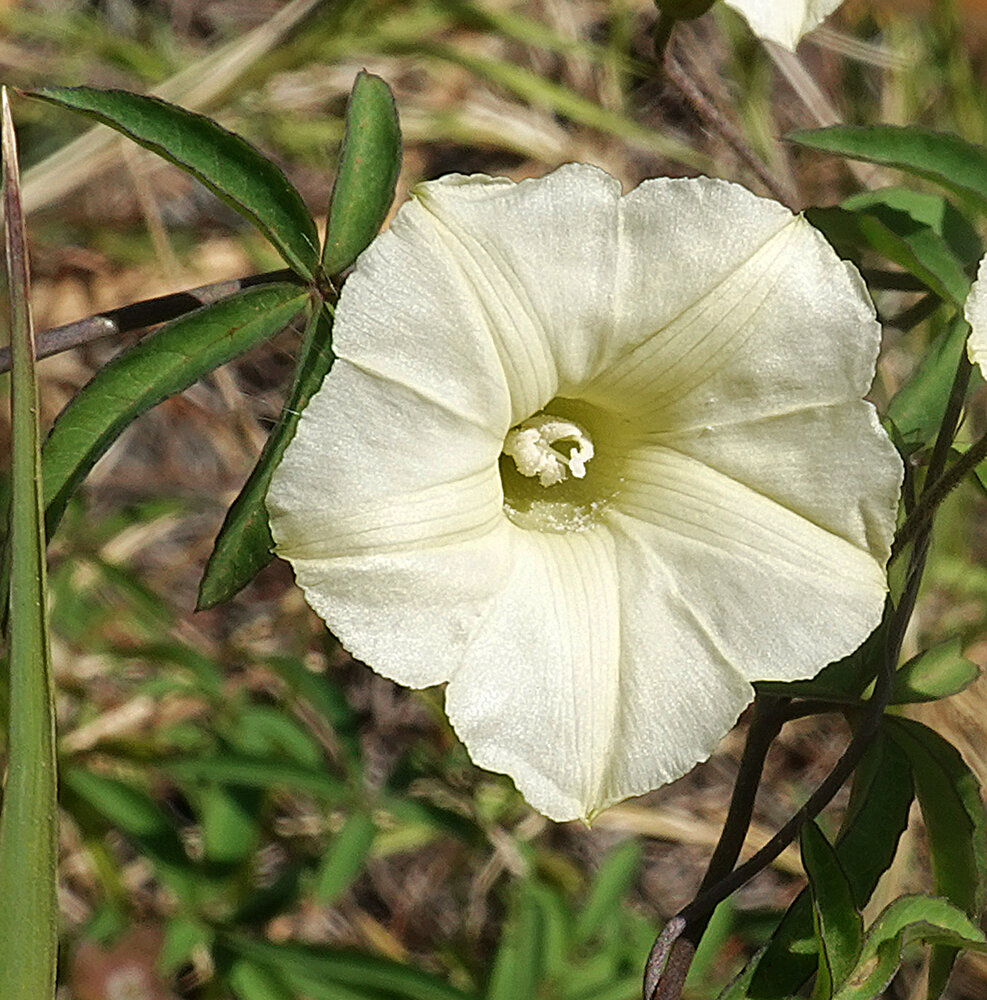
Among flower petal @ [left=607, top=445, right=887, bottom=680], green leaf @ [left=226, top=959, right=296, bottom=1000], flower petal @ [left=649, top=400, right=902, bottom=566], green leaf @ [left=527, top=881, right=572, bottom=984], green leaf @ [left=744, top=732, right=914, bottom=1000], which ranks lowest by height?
green leaf @ [left=527, top=881, right=572, bottom=984]

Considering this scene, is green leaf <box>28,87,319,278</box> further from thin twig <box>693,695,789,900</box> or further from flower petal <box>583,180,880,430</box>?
thin twig <box>693,695,789,900</box>

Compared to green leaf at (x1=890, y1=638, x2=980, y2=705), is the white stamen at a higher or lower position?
higher

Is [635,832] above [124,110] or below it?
below

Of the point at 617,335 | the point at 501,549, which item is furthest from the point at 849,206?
the point at 501,549

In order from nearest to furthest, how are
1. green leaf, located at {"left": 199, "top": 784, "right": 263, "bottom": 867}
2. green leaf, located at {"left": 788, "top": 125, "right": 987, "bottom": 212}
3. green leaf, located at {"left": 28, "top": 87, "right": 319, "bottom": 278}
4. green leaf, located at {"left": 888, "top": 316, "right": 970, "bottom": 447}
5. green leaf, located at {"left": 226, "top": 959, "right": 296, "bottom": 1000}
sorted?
green leaf, located at {"left": 28, "top": 87, "right": 319, "bottom": 278} → green leaf, located at {"left": 788, "top": 125, "right": 987, "bottom": 212} → green leaf, located at {"left": 888, "top": 316, "right": 970, "bottom": 447} → green leaf, located at {"left": 226, "top": 959, "right": 296, "bottom": 1000} → green leaf, located at {"left": 199, "top": 784, "right": 263, "bottom": 867}

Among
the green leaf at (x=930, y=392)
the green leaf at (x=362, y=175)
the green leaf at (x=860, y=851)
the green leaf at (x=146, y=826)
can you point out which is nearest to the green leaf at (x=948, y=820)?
the green leaf at (x=860, y=851)

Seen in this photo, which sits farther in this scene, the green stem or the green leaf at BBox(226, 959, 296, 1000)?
the green leaf at BBox(226, 959, 296, 1000)

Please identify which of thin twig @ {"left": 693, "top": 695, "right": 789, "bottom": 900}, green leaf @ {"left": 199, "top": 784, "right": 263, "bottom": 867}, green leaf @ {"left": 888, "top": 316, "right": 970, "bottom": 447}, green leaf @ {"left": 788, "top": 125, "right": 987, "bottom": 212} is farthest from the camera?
green leaf @ {"left": 199, "top": 784, "right": 263, "bottom": 867}

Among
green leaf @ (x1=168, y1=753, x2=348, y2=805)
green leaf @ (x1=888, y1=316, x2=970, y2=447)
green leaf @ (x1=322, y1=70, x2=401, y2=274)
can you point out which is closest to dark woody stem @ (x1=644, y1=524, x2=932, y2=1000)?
green leaf @ (x1=888, y1=316, x2=970, y2=447)

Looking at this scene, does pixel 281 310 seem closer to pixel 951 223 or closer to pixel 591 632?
pixel 591 632
